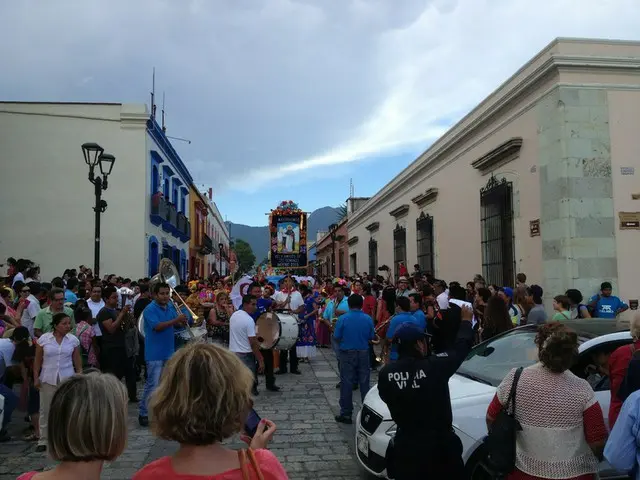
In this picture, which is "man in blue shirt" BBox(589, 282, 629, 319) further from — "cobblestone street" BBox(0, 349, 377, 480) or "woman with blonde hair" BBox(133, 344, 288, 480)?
"woman with blonde hair" BBox(133, 344, 288, 480)

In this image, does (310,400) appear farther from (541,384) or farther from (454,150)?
(454,150)

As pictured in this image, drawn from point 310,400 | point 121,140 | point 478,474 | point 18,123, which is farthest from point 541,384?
point 18,123

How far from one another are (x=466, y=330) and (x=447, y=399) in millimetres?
489

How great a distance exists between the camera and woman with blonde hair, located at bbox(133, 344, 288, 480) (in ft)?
5.75

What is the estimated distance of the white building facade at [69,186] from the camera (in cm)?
1912

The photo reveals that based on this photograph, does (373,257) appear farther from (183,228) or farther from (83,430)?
(83,430)

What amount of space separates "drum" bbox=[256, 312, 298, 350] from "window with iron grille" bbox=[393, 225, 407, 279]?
11.3 metres

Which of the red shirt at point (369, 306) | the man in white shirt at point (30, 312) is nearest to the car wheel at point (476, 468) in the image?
the man in white shirt at point (30, 312)

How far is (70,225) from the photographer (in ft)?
63.3

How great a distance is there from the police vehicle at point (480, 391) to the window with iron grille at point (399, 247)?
15.5 m

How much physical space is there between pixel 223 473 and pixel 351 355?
5325mm

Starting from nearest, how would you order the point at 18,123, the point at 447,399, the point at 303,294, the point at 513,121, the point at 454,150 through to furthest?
1. the point at 447,399
2. the point at 513,121
3. the point at 303,294
4. the point at 454,150
5. the point at 18,123

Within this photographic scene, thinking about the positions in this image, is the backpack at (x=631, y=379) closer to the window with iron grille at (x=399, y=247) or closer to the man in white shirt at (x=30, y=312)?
the man in white shirt at (x=30, y=312)

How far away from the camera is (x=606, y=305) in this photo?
9516mm
